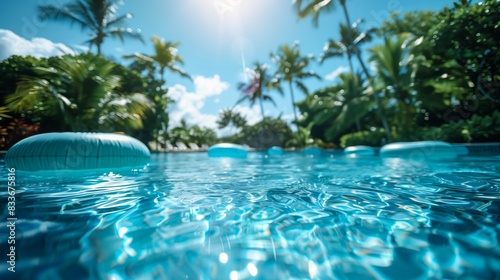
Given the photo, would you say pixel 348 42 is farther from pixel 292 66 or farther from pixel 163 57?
pixel 163 57

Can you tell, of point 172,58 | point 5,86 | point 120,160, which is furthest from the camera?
point 172,58

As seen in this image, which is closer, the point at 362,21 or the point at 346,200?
the point at 346,200

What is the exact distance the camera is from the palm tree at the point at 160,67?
15.9 m

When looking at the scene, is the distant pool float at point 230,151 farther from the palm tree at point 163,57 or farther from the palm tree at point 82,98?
the palm tree at point 163,57

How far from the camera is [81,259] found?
3.68 ft

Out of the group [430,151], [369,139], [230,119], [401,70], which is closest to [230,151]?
[430,151]

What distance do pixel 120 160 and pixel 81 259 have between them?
12.6ft

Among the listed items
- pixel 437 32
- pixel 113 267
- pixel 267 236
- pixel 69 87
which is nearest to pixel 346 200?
pixel 267 236

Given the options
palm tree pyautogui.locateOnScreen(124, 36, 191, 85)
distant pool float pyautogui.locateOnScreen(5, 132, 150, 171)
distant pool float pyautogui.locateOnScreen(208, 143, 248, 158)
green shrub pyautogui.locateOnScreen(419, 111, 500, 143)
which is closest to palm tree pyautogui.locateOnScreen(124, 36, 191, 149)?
palm tree pyautogui.locateOnScreen(124, 36, 191, 85)

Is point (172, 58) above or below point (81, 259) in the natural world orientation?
above

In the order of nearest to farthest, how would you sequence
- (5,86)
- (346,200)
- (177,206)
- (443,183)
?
(177,206), (346,200), (443,183), (5,86)

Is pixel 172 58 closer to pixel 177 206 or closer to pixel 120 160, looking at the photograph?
pixel 120 160

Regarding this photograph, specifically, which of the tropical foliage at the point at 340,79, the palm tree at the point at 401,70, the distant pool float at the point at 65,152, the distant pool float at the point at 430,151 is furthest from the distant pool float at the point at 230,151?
the palm tree at the point at 401,70

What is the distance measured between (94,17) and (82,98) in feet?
31.8
